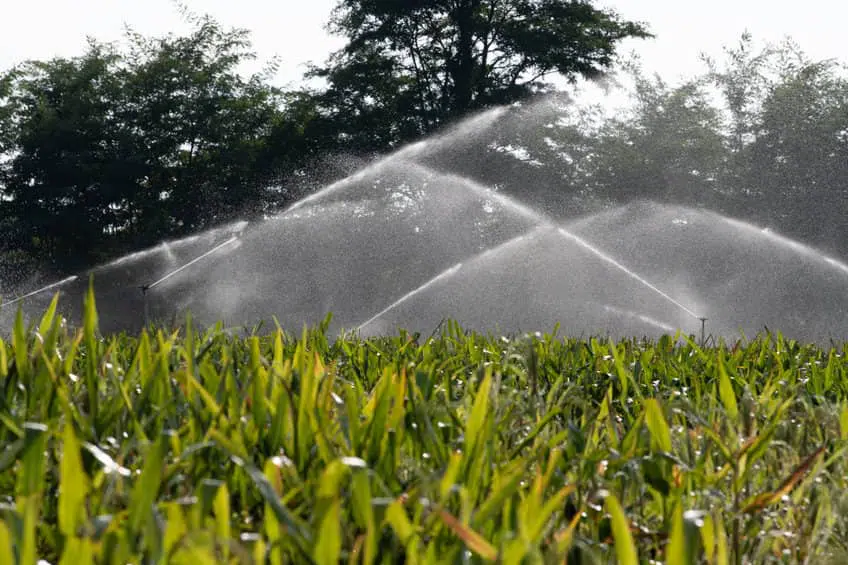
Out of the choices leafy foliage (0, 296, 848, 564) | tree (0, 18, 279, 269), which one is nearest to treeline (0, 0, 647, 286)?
tree (0, 18, 279, 269)

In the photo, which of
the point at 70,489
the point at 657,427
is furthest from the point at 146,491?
the point at 657,427

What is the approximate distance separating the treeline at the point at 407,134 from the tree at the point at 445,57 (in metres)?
0.06

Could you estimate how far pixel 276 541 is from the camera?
50.0 inches

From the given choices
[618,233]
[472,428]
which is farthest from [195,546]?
[618,233]

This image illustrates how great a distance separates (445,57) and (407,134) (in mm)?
3746

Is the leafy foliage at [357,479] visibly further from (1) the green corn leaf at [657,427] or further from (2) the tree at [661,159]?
(2) the tree at [661,159]

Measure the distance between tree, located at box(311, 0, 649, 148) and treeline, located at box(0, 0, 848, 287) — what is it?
58mm

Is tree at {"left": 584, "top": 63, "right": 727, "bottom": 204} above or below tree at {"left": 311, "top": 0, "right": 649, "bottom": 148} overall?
below

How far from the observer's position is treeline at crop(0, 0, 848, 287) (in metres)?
35.6

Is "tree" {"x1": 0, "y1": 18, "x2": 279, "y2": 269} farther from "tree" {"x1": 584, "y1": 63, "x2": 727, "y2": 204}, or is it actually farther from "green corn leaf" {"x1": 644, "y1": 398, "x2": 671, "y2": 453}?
"green corn leaf" {"x1": 644, "y1": 398, "x2": 671, "y2": 453}

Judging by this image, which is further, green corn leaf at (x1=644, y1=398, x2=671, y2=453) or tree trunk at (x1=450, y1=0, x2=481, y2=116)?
tree trunk at (x1=450, y1=0, x2=481, y2=116)

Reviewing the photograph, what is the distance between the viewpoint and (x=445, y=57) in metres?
37.9

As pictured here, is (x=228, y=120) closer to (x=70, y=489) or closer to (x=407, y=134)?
(x=407, y=134)

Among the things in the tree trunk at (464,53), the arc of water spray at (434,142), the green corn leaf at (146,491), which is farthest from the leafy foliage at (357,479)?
the tree trunk at (464,53)
